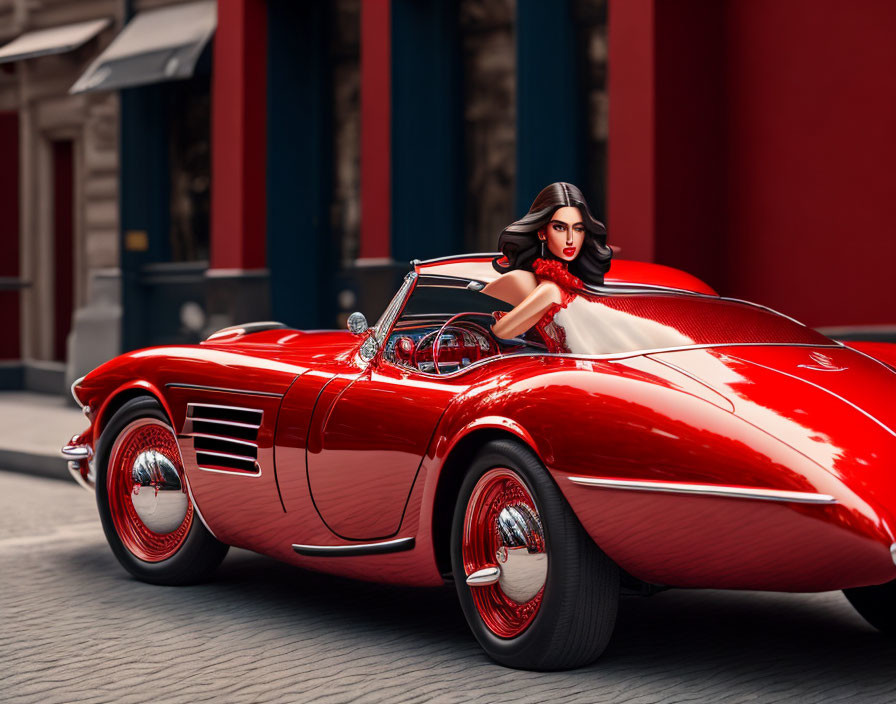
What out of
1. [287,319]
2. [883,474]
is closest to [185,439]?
[883,474]

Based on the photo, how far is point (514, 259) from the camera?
5086mm

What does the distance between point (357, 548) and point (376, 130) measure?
8618 millimetres

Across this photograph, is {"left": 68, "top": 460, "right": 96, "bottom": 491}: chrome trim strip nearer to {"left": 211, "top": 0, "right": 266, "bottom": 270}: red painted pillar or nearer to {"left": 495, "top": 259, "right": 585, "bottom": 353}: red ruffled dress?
{"left": 495, "top": 259, "right": 585, "bottom": 353}: red ruffled dress

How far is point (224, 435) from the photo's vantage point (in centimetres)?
567

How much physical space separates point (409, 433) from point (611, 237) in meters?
6.00

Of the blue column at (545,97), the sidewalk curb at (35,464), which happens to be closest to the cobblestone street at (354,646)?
the sidewalk curb at (35,464)

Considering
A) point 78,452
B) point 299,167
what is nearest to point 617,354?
point 78,452

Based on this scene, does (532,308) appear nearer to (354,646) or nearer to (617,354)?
(617,354)

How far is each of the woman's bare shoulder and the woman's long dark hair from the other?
0.07 meters

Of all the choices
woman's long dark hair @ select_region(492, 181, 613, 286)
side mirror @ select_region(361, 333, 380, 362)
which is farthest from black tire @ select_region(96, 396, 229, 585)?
woman's long dark hair @ select_region(492, 181, 613, 286)

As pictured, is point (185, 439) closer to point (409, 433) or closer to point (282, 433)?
point (282, 433)

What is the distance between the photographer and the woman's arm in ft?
15.7

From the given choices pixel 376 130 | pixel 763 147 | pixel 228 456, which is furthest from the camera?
pixel 376 130

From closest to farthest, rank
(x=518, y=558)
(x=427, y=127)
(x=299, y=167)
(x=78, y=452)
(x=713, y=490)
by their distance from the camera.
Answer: (x=713, y=490), (x=518, y=558), (x=78, y=452), (x=427, y=127), (x=299, y=167)
